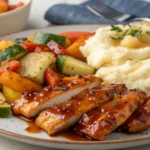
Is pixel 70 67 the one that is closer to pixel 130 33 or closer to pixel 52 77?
pixel 52 77

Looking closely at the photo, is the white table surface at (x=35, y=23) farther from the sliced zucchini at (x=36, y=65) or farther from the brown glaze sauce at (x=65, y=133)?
the sliced zucchini at (x=36, y=65)

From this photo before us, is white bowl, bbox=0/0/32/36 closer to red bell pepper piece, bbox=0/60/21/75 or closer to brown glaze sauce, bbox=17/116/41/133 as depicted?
red bell pepper piece, bbox=0/60/21/75

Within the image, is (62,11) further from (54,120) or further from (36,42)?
(54,120)

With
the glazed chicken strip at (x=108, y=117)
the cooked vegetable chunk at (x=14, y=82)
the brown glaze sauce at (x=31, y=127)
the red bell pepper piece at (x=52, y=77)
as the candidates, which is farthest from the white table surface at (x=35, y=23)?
the red bell pepper piece at (x=52, y=77)

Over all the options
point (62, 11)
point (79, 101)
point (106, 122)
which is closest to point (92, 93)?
point (79, 101)

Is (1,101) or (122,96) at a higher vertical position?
(122,96)

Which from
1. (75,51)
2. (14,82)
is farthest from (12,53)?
(75,51)

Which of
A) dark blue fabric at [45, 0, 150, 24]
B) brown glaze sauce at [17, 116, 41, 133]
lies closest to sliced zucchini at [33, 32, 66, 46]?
brown glaze sauce at [17, 116, 41, 133]
